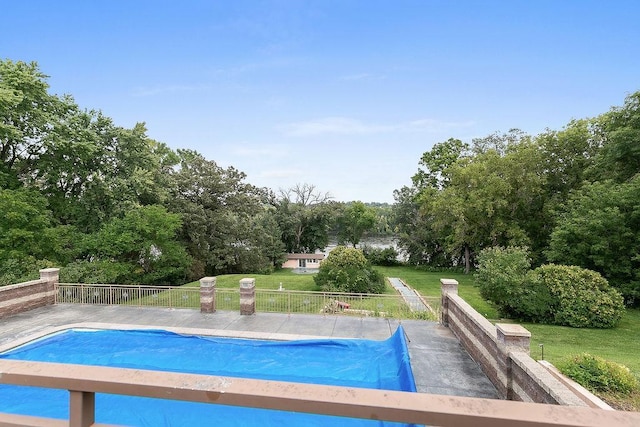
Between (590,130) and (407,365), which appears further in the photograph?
(590,130)

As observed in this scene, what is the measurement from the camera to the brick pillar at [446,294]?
10.4 metres

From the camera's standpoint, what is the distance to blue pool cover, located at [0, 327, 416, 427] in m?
6.48

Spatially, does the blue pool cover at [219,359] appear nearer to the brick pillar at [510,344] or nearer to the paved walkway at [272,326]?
the paved walkway at [272,326]

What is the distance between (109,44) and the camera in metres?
17.5

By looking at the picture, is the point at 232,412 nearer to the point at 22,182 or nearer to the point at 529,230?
the point at 22,182

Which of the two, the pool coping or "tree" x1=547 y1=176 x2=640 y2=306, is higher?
"tree" x1=547 y1=176 x2=640 y2=306

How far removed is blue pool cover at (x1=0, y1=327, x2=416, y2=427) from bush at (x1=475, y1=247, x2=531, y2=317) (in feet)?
26.6

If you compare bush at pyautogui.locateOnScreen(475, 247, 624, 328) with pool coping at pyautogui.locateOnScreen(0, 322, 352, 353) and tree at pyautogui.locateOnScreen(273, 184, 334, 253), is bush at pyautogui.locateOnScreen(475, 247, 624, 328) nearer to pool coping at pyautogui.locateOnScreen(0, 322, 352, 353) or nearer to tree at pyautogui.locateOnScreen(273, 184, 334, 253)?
pool coping at pyautogui.locateOnScreen(0, 322, 352, 353)

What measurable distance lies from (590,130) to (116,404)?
99.5 ft

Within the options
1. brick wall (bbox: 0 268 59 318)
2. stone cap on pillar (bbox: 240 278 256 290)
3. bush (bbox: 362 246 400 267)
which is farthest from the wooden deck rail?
bush (bbox: 362 246 400 267)

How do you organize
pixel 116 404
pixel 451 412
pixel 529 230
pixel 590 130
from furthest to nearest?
pixel 529 230, pixel 590 130, pixel 116 404, pixel 451 412

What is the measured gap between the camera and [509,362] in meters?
6.06

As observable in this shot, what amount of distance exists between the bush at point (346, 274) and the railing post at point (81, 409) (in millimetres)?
21000

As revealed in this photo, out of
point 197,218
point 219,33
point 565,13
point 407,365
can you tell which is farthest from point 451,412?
point 197,218
